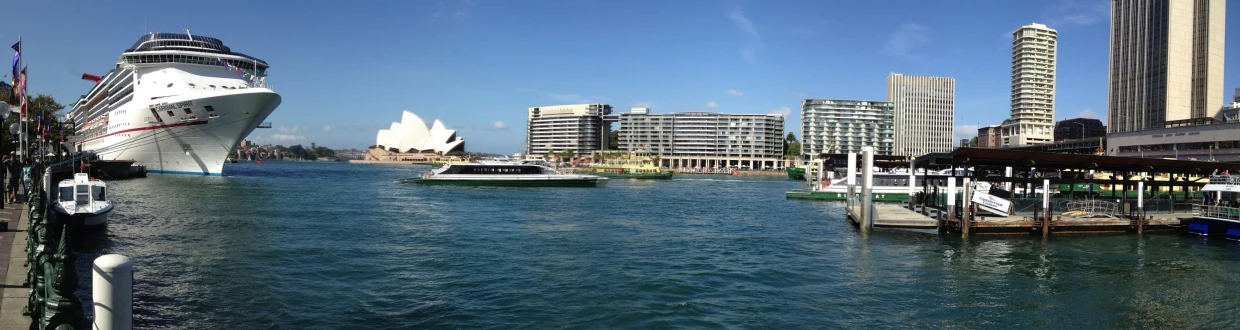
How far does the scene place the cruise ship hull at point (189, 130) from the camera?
2045 inches

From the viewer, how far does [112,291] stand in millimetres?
4355

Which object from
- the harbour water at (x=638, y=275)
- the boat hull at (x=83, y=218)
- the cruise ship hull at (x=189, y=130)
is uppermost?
the cruise ship hull at (x=189, y=130)

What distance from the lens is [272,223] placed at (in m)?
25.3

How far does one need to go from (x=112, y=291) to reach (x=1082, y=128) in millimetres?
164744

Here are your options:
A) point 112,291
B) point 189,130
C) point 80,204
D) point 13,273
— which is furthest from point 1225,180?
point 189,130

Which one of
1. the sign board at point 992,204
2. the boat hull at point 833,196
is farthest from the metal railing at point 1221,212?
the boat hull at point 833,196

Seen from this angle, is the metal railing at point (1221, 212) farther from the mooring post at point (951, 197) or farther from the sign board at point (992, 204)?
the mooring post at point (951, 197)

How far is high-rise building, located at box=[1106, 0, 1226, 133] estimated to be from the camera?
107750 mm

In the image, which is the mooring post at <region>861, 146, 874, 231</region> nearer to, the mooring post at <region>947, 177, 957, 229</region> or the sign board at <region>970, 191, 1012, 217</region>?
the mooring post at <region>947, 177, 957, 229</region>

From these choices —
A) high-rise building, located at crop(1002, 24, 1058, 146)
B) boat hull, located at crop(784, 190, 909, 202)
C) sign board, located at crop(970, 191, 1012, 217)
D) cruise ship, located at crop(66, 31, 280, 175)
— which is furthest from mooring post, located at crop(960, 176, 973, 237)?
high-rise building, located at crop(1002, 24, 1058, 146)

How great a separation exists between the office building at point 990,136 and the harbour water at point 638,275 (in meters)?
159

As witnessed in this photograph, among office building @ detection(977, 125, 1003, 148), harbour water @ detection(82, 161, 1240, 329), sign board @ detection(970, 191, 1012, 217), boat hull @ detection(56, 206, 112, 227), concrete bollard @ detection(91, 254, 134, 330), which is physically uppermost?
office building @ detection(977, 125, 1003, 148)

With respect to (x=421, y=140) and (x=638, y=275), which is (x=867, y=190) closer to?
(x=638, y=275)

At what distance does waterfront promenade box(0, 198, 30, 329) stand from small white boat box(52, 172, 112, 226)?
6.02 feet
